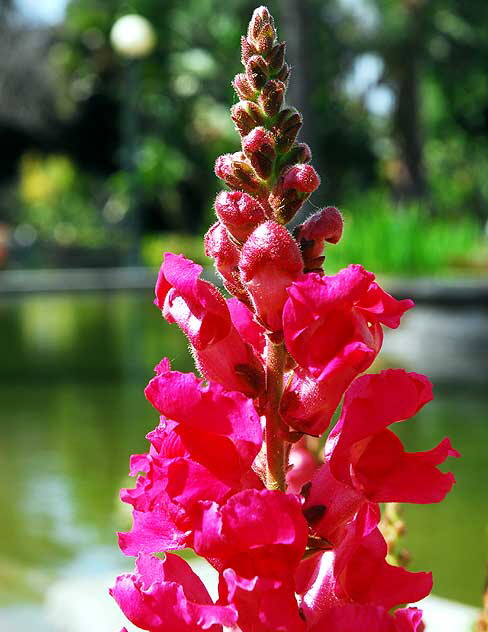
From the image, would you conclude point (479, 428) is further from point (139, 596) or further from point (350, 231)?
point (139, 596)

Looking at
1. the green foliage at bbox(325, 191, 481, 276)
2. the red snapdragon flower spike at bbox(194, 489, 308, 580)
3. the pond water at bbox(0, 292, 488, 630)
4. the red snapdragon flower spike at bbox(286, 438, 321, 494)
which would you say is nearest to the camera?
the red snapdragon flower spike at bbox(194, 489, 308, 580)

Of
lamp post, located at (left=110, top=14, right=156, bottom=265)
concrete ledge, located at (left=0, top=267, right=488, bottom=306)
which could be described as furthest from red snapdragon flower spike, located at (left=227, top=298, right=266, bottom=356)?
lamp post, located at (left=110, top=14, right=156, bottom=265)

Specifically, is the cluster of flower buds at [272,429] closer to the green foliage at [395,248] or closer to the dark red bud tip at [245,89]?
the dark red bud tip at [245,89]

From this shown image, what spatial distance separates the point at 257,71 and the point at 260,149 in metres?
0.08

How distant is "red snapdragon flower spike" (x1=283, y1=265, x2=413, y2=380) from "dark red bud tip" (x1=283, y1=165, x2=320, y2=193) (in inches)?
2.9

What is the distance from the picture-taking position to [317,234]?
855 mm

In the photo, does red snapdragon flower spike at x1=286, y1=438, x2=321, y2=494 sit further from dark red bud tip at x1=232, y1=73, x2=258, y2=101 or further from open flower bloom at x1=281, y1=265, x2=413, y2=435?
dark red bud tip at x1=232, y1=73, x2=258, y2=101

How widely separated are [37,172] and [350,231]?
19.6 metres

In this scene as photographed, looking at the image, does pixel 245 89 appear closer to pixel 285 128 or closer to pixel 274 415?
pixel 285 128

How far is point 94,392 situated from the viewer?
8273mm

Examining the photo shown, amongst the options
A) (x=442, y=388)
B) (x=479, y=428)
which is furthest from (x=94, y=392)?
(x=479, y=428)

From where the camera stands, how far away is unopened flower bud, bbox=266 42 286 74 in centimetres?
84

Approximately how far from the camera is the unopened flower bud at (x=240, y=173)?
843mm

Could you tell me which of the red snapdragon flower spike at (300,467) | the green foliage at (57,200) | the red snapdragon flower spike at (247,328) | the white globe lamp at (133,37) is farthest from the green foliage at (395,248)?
the green foliage at (57,200)
